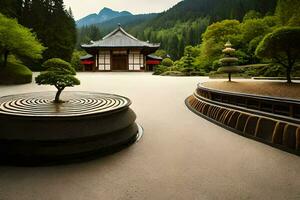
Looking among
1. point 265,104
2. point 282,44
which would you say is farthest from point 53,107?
point 282,44

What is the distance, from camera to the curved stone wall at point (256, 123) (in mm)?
4172

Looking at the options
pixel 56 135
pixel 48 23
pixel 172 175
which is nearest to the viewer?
pixel 172 175

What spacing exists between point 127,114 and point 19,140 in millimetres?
1803

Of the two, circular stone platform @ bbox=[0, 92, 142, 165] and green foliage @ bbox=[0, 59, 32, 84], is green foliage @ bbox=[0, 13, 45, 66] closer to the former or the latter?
green foliage @ bbox=[0, 59, 32, 84]

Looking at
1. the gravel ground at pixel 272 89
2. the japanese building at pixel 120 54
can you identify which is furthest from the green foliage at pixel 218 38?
the gravel ground at pixel 272 89

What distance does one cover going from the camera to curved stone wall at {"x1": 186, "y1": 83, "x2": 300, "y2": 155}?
417 centimetres

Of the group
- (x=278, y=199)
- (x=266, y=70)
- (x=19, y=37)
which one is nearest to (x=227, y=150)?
(x=278, y=199)

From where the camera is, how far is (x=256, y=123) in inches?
193

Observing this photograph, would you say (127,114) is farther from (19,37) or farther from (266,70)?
(266,70)

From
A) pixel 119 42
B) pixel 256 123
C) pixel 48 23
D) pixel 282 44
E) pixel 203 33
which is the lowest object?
pixel 256 123

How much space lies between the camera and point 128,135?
4516 millimetres

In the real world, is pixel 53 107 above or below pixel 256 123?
above

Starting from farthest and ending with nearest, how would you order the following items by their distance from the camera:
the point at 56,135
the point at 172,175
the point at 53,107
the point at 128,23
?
the point at 128,23, the point at 53,107, the point at 56,135, the point at 172,175

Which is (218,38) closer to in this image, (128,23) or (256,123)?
(256,123)
